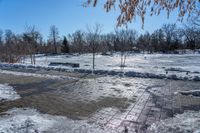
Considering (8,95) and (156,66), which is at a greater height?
(8,95)

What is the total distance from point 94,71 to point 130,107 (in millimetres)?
8392

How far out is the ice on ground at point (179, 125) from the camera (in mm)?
4477

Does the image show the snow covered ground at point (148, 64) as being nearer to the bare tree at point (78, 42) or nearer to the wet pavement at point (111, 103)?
the wet pavement at point (111, 103)

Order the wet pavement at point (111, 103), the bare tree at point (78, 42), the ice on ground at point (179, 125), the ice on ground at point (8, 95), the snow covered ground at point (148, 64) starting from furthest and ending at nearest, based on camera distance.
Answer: the bare tree at point (78, 42)
the snow covered ground at point (148, 64)
the ice on ground at point (8, 95)
the wet pavement at point (111, 103)
the ice on ground at point (179, 125)

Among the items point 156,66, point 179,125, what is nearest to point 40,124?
point 179,125

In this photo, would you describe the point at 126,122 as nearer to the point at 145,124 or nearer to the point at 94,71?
the point at 145,124

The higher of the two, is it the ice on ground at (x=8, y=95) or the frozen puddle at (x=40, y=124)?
the ice on ground at (x=8, y=95)

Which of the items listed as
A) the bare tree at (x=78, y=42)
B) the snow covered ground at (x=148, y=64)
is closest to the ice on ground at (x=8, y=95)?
the snow covered ground at (x=148, y=64)

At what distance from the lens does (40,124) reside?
4.82 metres

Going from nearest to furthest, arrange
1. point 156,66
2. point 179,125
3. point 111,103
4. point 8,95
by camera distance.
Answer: point 179,125 < point 111,103 < point 8,95 < point 156,66

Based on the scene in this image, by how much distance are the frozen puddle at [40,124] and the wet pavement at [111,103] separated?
320mm

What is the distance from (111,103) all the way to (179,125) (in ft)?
8.31

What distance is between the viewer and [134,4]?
2.97 meters

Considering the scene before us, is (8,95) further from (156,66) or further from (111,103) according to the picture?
(156,66)
